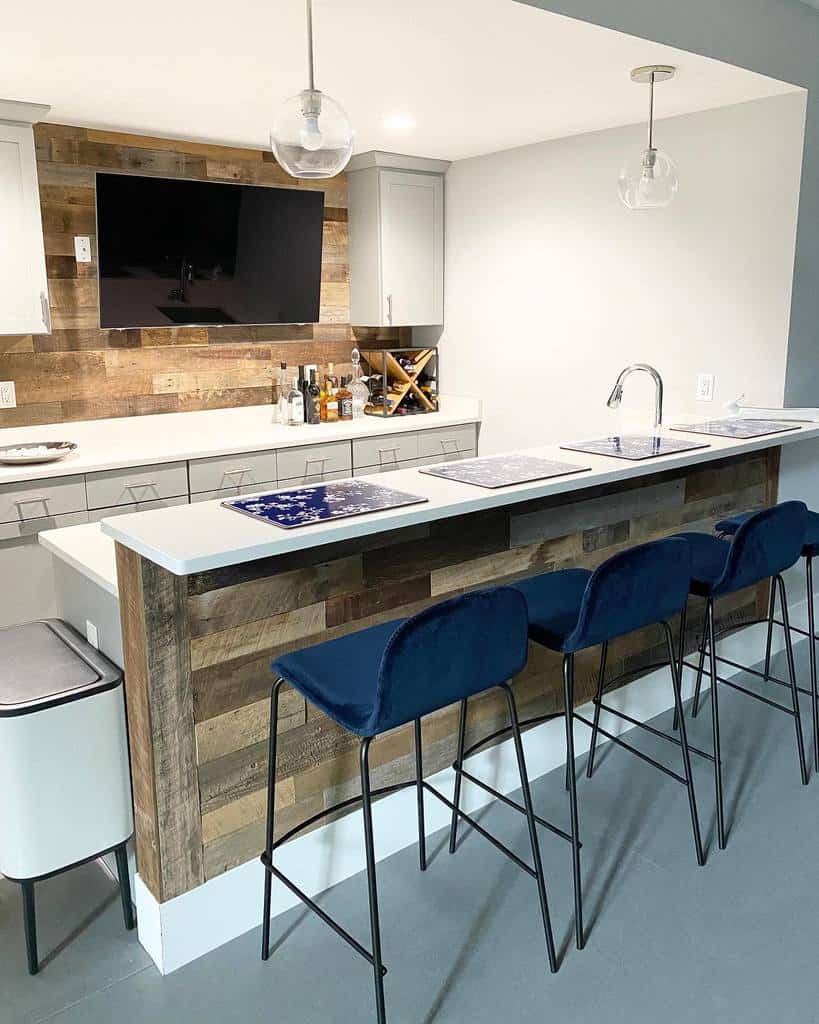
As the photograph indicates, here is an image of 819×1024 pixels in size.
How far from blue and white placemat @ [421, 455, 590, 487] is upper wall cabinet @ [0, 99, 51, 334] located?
2.01 m

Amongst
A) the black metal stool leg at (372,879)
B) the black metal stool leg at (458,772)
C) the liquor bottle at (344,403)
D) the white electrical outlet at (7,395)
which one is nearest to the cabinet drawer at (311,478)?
the liquor bottle at (344,403)

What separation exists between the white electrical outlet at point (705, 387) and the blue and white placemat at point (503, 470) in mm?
1383

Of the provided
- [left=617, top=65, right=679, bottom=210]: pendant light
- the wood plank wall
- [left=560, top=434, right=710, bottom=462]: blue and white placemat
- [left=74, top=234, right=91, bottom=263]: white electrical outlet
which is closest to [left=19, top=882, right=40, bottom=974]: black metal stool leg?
A: [left=560, top=434, right=710, bottom=462]: blue and white placemat

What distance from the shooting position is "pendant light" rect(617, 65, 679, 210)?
3021mm

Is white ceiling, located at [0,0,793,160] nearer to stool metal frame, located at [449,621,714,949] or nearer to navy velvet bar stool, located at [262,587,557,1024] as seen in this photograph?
navy velvet bar stool, located at [262,587,557,1024]

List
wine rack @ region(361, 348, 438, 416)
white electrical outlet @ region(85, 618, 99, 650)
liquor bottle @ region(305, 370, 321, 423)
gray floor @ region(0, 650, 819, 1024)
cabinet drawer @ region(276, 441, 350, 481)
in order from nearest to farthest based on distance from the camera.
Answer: gray floor @ region(0, 650, 819, 1024)
white electrical outlet @ region(85, 618, 99, 650)
cabinet drawer @ region(276, 441, 350, 481)
liquor bottle @ region(305, 370, 321, 423)
wine rack @ region(361, 348, 438, 416)

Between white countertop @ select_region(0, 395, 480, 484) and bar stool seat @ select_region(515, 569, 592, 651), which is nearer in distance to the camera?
bar stool seat @ select_region(515, 569, 592, 651)

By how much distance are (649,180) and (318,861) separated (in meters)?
2.39

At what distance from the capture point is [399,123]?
3.87 m

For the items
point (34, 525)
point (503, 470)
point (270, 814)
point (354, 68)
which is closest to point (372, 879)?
point (270, 814)

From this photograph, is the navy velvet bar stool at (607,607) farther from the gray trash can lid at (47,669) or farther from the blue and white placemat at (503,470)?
the gray trash can lid at (47,669)

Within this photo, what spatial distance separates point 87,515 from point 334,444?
4.16ft

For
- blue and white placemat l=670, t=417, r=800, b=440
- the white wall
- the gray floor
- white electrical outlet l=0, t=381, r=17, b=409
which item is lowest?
the gray floor

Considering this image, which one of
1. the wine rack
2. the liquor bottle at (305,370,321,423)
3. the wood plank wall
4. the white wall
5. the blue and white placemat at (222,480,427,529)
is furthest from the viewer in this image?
the wine rack
